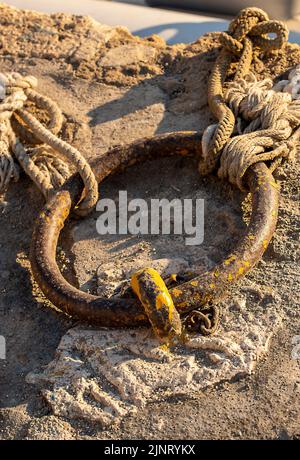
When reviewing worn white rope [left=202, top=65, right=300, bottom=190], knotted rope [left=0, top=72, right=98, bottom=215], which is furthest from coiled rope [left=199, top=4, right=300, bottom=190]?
knotted rope [left=0, top=72, right=98, bottom=215]

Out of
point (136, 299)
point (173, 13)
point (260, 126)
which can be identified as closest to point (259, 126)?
point (260, 126)

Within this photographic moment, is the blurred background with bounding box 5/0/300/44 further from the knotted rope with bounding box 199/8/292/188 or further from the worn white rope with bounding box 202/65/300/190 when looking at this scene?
the worn white rope with bounding box 202/65/300/190

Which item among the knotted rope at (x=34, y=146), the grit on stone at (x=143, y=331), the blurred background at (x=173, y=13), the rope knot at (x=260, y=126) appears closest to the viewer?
the grit on stone at (x=143, y=331)

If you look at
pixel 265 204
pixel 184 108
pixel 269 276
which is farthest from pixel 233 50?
pixel 269 276

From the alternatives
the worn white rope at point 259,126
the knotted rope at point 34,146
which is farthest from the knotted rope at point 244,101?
the knotted rope at point 34,146

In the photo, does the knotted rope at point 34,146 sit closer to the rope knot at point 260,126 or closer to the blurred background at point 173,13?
the rope knot at point 260,126

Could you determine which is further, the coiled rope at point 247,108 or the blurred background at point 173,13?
the blurred background at point 173,13

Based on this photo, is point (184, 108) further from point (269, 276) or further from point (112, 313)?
point (112, 313)

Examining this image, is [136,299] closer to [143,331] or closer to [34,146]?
[143,331]
